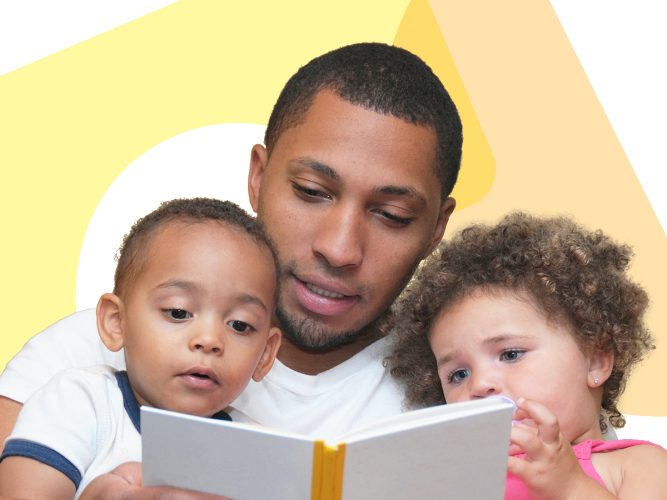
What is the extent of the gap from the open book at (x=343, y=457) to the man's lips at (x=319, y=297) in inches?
30.7

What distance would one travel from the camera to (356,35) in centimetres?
427

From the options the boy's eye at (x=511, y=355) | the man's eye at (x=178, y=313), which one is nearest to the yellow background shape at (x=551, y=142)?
the boy's eye at (x=511, y=355)

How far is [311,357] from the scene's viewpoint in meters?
2.77

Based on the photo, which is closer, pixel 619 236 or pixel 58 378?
pixel 58 378

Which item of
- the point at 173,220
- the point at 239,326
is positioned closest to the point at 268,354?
the point at 239,326

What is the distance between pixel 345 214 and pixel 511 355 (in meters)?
0.54

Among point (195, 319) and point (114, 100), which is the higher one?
point (114, 100)

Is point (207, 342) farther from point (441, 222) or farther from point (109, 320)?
point (441, 222)

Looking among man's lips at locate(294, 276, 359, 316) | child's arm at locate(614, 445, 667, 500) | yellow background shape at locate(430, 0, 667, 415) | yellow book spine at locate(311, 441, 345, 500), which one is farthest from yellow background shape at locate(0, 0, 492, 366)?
yellow book spine at locate(311, 441, 345, 500)

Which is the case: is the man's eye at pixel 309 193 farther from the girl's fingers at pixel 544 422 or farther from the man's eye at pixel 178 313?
the girl's fingers at pixel 544 422

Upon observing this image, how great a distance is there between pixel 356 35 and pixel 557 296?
2070 mm

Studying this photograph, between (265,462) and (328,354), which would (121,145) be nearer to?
(328,354)

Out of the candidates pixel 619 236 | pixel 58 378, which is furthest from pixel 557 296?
pixel 619 236

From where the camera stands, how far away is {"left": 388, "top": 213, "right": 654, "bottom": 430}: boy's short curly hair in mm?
2535
